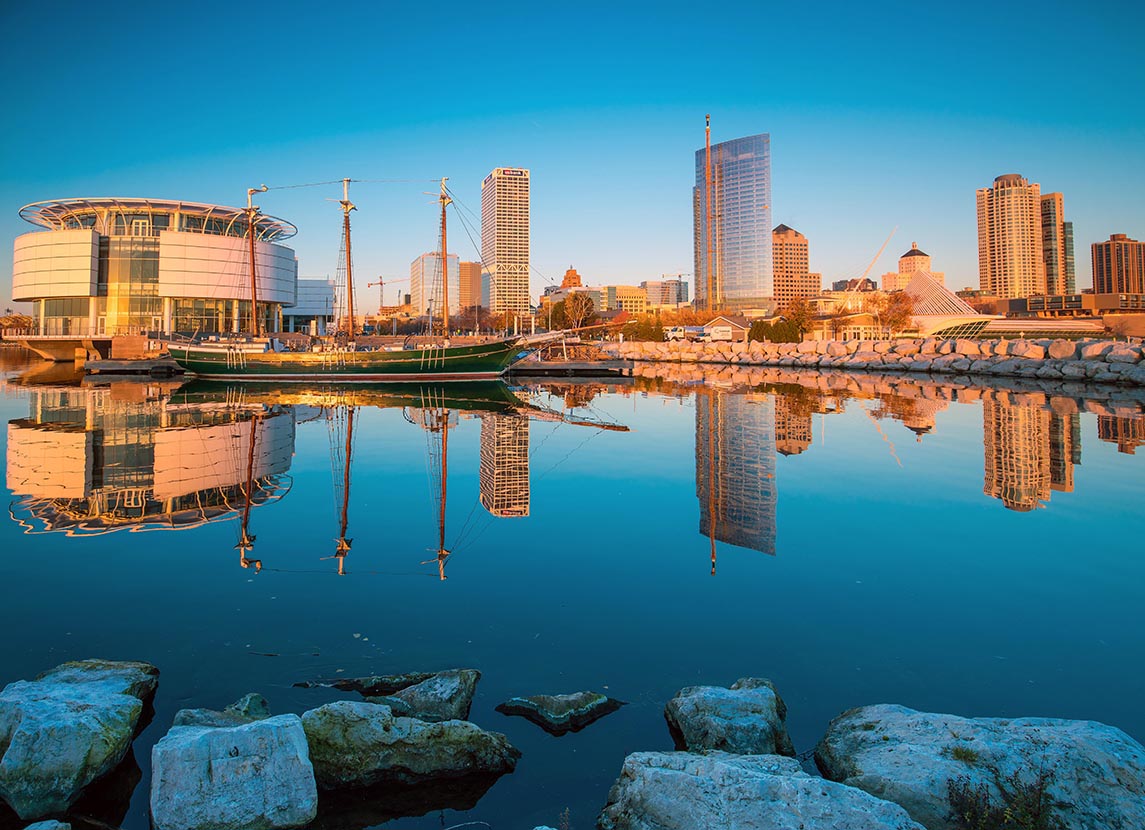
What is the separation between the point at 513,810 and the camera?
3846 mm

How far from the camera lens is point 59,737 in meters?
3.89

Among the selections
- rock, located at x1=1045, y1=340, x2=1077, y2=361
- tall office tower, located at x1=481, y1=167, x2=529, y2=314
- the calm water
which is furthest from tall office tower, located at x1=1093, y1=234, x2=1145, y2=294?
the calm water

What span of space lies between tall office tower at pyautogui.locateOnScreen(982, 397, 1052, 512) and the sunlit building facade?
203 feet

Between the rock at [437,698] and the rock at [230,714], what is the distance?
2.13 ft

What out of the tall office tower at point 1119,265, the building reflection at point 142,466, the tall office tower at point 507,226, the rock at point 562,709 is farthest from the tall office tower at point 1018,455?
the tall office tower at point 1119,265

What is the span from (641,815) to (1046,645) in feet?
13.0

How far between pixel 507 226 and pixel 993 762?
15883cm

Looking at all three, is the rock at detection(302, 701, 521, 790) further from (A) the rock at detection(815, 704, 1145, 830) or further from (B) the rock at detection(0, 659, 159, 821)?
(A) the rock at detection(815, 704, 1145, 830)

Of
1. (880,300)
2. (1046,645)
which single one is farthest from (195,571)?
(880,300)

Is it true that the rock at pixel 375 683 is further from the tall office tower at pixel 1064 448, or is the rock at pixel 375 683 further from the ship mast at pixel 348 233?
the ship mast at pixel 348 233

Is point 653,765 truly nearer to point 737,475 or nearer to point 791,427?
point 737,475

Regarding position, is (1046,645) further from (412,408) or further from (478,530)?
(412,408)

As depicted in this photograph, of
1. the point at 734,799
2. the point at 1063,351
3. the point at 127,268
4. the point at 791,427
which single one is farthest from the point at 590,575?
the point at 127,268

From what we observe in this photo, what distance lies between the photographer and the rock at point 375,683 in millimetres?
4957
